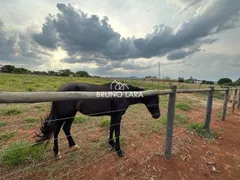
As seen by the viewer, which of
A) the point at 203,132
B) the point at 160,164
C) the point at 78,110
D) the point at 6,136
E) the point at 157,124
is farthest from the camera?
the point at 157,124

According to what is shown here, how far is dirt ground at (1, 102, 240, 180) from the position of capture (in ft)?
7.40

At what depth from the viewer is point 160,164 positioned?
2559 millimetres

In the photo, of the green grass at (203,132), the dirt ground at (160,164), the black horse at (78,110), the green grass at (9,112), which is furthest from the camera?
the green grass at (9,112)

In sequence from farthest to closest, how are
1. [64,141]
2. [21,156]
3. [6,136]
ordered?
[6,136]
[64,141]
[21,156]

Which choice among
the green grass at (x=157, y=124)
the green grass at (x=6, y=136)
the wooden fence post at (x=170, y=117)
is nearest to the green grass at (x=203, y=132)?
the green grass at (x=157, y=124)

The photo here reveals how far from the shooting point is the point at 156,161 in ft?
8.64

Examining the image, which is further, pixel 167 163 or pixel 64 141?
pixel 64 141

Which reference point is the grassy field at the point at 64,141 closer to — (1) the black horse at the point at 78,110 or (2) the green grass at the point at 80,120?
(2) the green grass at the point at 80,120

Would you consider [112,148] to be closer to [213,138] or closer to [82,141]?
[82,141]

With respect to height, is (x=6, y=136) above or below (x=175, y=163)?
above

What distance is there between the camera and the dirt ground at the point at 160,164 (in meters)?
2.26

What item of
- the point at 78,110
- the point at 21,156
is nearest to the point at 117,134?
the point at 78,110

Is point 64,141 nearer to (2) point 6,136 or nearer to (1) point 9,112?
(2) point 6,136

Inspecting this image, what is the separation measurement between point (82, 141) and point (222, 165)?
3006 mm
